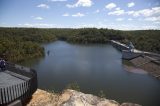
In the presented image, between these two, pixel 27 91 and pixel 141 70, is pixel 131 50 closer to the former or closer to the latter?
pixel 141 70

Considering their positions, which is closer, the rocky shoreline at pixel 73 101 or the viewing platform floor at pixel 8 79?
the rocky shoreline at pixel 73 101

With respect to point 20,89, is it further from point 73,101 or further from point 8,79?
point 73,101

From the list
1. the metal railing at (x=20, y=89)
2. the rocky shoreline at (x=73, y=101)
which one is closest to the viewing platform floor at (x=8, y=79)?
the metal railing at (x=20, y=89)

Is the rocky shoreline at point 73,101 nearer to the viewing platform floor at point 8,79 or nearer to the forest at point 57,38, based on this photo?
the viewing platform floor at point 8,79

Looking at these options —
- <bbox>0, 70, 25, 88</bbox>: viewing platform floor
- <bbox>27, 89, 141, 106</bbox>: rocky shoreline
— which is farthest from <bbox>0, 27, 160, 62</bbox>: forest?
<bbox>27, 89, 141, 106</bbox>: rocky shoreline

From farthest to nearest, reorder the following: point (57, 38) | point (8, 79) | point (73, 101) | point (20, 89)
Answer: point (57, 38)
point (8, 79)
point (20, 89)
point (73, 101)

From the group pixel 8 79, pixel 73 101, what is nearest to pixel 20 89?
pixel 8 79

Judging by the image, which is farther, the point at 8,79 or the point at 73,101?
the point at 8,79

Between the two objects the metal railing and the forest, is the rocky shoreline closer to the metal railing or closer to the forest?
the metal railing
